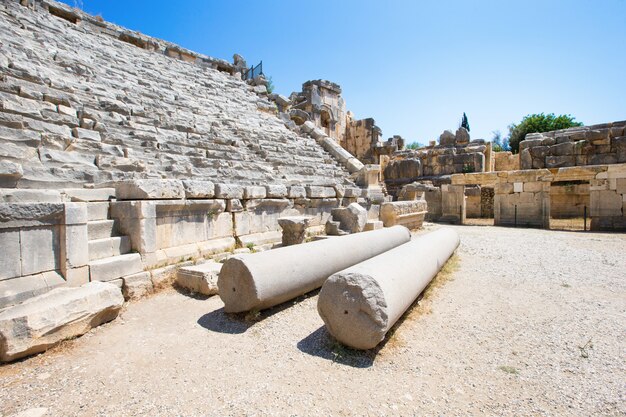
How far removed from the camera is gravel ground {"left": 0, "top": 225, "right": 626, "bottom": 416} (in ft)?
7.82

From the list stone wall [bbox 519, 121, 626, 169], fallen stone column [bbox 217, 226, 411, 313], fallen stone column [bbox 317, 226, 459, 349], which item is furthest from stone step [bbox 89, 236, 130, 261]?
stone wall [bbox 519, 121, 626, 169]

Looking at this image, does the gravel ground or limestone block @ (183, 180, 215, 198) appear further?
limestone block @ (183, 180, 215, 198)

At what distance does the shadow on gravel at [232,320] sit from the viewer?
3660mm

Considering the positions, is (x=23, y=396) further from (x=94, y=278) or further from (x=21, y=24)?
(x=21, y=24)

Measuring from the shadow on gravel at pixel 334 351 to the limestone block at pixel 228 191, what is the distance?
347 centimetres

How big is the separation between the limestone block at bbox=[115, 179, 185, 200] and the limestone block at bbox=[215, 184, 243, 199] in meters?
0.97

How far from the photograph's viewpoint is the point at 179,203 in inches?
208

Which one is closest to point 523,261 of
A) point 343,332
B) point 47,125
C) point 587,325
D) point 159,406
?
point 587,325

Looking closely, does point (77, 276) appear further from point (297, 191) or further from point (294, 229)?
point (297, 191)

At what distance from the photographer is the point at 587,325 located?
3.70 metres

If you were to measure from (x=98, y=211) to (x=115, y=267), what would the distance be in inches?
37.7

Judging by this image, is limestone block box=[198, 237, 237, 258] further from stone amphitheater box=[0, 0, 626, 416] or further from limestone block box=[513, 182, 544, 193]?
limestone block box=[513, 182, 544, 193]

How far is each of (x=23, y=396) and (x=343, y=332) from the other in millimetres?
2548

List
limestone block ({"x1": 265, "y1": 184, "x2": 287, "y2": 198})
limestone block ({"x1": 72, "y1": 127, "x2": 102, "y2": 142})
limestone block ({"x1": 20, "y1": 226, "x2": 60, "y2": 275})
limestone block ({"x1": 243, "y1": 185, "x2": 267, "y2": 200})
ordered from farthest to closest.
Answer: limestone block ({"x1": 265, "y1": 184, "x2": 287, "y2": 198}) < limestone block ({"x1": 243, "y1": 185, "x2": 267, "y2": 200}) < limestone block ({"x1": 72, "y1": 127, "x2": 102, "y2": 142}) < limestone block ({"x1": 20, "y1": 226, "x2": 60, "y2": 275})
